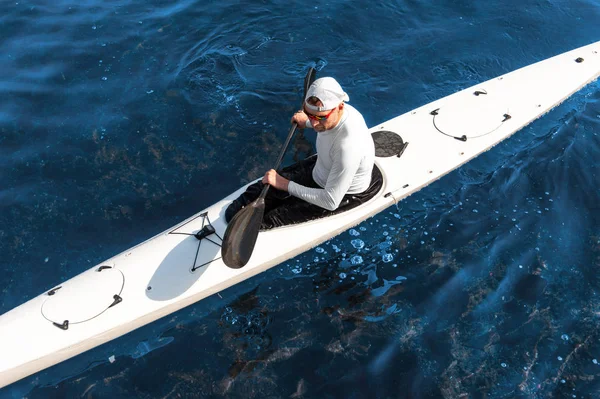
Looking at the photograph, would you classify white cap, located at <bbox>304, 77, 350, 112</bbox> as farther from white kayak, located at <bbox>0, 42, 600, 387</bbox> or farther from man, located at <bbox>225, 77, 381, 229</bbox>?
white kayak, located at <bbox>0, 42, 600, 387</bbox>

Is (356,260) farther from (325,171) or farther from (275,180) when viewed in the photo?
Answer: (275,180)

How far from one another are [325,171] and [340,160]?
44 centimetres

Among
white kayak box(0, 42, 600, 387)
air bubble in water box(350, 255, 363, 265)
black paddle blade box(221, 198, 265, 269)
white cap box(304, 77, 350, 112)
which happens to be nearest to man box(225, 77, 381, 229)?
white cap box(304, 77, 350, 112)

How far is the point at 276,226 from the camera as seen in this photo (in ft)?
15.5

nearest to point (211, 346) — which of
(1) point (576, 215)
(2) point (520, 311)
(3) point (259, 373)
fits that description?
(3) point (259, 373)

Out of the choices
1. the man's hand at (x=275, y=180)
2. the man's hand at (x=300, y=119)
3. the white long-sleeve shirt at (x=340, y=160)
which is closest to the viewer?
the white long-sleeve shirt at (x=340, y=160)

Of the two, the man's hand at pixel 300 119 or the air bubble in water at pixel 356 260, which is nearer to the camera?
the man's hand at pixel 300 119

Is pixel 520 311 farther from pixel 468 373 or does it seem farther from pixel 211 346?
pixel 211 346

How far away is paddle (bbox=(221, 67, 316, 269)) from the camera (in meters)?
4.14

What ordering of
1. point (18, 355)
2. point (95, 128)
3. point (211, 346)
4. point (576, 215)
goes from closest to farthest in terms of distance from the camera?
1. point (18, 355)
2. point (211, 346)
3. point (576, 215)
4. point (95, 128)

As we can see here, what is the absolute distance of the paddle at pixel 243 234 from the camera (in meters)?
4.14

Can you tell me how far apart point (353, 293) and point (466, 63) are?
4750 millimetres

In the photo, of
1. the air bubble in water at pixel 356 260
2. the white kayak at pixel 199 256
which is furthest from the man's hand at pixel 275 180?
the air bubble in water at pixel 356 260

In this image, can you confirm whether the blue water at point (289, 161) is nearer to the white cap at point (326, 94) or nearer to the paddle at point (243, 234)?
the paddle at point (243, 234)
